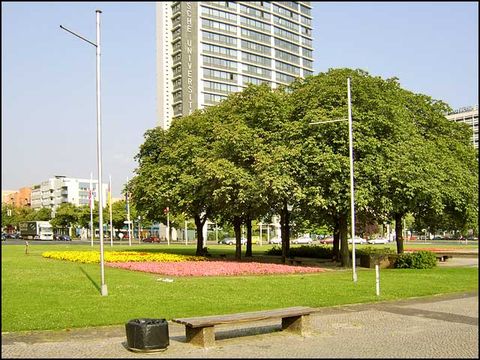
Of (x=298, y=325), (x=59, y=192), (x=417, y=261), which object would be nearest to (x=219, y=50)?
(x=59, y=192)

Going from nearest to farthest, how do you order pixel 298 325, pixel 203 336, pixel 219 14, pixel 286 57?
1. pixel 203 336
2. pixel 298 325
3. pixel 219 14
4. pixel 286 57

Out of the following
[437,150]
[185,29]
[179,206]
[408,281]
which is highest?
[185,29]

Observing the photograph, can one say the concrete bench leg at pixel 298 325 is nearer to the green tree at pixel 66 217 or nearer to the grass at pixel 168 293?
the grass at pixel 168 293

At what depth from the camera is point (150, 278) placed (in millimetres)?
25984

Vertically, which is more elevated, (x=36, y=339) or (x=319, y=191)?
(x=319, y=191)

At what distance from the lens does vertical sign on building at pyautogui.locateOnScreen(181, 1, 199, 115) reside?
125875 millimetres

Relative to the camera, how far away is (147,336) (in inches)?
429

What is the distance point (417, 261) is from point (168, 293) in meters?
19.5

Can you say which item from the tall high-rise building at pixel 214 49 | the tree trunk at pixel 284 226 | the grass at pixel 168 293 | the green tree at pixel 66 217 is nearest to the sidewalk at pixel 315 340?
the grass at pixel 168 293

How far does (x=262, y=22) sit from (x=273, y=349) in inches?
5423

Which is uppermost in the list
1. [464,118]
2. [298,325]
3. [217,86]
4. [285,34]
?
[285,34]

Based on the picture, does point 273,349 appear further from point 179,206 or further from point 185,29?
point 185,29

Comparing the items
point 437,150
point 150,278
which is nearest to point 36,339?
point 150,278

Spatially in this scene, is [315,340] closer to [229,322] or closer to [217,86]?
[229,322]
